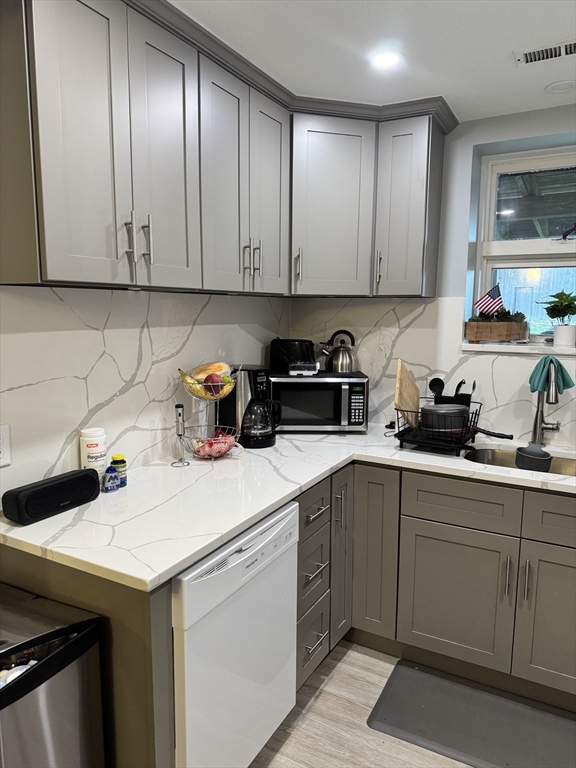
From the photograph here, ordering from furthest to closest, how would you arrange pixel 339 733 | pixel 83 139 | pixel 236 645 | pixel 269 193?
pixel 269 193 → pixel 339 733 → pixel 236 645 → pixel 83 139

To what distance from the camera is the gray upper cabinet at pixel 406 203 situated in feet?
7.88

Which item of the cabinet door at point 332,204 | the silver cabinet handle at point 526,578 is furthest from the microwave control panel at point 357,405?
the silver cabinet handle at point 526,578

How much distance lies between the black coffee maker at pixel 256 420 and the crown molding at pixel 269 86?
3.85ft

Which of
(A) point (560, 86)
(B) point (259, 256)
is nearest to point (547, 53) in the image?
(A) point (560, 86)

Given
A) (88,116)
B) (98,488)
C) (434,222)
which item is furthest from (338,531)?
(88,116)

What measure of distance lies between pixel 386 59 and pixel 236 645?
204 centimetres

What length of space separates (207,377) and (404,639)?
1.40 metres

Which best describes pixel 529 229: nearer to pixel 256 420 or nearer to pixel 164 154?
pixel 256 420

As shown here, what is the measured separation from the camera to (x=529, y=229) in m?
2.67

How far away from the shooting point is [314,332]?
303cm

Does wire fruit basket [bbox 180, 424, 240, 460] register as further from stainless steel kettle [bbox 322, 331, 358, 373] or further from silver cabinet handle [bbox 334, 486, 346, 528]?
stainless steel kettle [bbox 322, 331, 358, 373]

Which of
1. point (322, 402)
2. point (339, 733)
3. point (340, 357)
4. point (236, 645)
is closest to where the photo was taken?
point (236, 645)

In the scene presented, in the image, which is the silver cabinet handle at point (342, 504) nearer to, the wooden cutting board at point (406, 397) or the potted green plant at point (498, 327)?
the wooden cutting board at point (406, 397)

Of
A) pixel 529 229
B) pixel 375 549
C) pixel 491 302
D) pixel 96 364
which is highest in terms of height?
pixel 529 229
